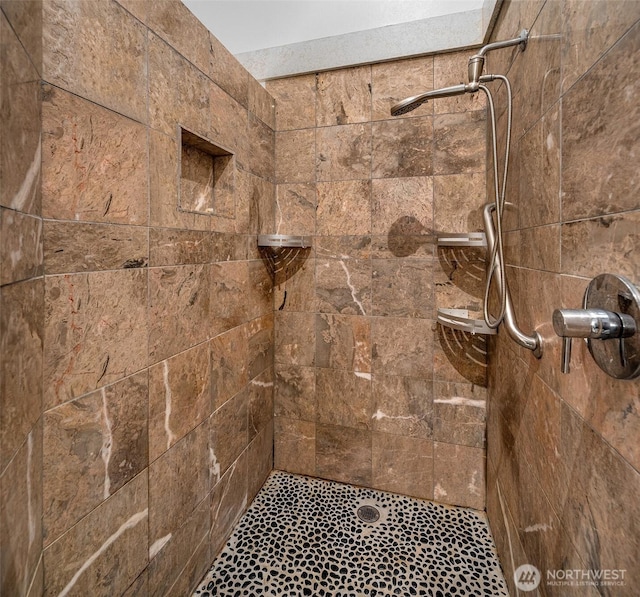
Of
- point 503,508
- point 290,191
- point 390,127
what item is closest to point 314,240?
point 290,191

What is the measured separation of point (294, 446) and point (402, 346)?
827 mm

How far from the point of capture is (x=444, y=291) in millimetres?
1583

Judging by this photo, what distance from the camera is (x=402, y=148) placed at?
5.20 feet

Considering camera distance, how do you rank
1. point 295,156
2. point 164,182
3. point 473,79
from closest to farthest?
1. point 164,182
2. point 473,79
3. point 295,156

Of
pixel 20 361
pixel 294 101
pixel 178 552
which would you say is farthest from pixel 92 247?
pixel 294 101

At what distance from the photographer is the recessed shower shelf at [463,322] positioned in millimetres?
Answer: 1261

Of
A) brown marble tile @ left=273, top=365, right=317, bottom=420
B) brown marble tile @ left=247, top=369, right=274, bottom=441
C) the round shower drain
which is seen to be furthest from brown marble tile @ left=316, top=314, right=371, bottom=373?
the round shower drain

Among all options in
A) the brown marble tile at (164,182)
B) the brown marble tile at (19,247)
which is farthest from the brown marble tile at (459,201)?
the brown marble tile at (19,247)

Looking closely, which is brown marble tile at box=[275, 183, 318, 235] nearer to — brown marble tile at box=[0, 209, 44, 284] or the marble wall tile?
the marble wall tile

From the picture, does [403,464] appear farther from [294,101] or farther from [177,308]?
[294,101]

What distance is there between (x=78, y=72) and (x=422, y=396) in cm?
170

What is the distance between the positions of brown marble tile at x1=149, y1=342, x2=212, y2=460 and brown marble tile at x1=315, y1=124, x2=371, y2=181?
1060 mm

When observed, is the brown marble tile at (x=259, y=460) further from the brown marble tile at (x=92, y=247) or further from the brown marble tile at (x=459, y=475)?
the brown marble tile at (x=92, y=247)

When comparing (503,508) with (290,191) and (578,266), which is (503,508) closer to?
(578,266)
